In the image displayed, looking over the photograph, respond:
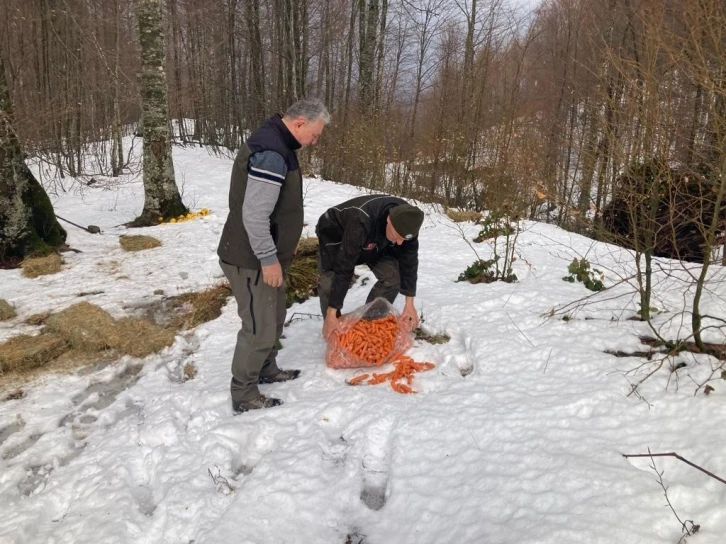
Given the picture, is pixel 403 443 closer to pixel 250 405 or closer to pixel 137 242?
pixel 250 405

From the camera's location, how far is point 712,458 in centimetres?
198

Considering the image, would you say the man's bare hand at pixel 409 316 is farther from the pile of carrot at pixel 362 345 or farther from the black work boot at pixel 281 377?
the black work boot at pixel 281 377

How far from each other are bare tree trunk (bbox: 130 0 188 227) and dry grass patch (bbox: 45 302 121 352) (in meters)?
3.46

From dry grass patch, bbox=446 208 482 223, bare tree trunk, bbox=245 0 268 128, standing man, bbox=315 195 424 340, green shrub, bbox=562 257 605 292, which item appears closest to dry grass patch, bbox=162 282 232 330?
standing man, bbox=315 195 424 340

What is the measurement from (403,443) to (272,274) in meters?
1.19

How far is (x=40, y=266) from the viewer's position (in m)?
4.96

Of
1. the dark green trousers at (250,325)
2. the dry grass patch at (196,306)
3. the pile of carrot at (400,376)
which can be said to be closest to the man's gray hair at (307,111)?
the dark green trousers at (250,325)

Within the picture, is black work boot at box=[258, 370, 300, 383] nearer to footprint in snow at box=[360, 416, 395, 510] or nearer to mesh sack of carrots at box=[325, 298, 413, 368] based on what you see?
mesh sack of carrots at box=[325, 298, 413, 368]

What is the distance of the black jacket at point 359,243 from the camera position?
3.04 meters

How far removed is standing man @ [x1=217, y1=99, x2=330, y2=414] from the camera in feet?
7.73

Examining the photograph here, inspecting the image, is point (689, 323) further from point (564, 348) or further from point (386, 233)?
point (386, 233)

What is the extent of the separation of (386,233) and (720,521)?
221cm

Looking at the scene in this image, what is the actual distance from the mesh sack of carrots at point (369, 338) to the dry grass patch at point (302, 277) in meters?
1.38

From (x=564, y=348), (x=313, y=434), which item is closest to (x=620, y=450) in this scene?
(x=564, y=348)
